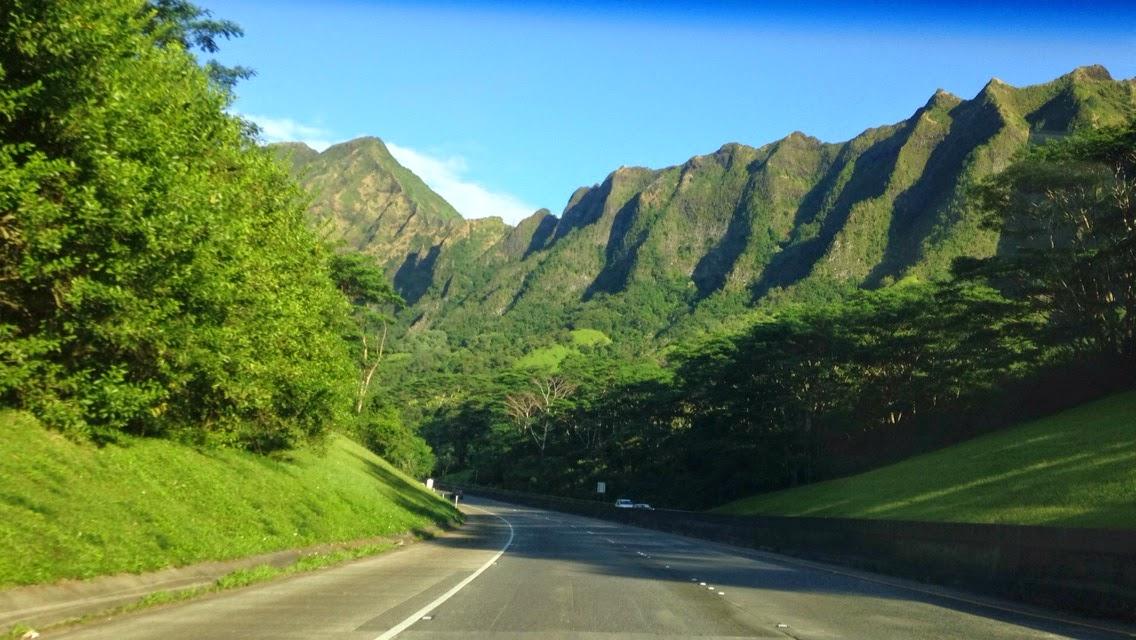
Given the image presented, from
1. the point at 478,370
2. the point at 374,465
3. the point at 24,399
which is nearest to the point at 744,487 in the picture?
the point at 374,465

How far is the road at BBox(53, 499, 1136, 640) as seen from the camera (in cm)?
1102

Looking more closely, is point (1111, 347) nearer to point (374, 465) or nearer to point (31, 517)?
point (374, 465)

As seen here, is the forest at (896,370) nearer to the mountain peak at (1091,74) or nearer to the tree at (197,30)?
the tree at (197,30)

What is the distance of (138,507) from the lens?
15.4 metres

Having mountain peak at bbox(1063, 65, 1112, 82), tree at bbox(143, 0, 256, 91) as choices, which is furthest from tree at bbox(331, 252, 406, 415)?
mountain peak at bbox(1063, 65, 1112, 82)

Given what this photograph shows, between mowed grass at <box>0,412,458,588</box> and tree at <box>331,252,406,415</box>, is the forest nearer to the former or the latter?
tree at <box>331,252,406,415</box>

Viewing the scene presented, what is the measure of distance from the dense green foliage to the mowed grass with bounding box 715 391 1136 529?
23.9 meters

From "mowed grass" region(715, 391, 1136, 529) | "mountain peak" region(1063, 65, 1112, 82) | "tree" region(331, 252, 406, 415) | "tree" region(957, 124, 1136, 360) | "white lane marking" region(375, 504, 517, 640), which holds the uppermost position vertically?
"mountain peak" region(1063, 65, 1112, 82)

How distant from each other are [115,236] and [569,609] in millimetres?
8880

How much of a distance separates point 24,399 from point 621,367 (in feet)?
321

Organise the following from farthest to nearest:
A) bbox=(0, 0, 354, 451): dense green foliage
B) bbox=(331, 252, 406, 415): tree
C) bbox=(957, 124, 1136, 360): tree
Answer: bbox=(331, 252, 406, 415): tree → bbox=(957, 124, 1136, 360): tree → bbox=(0, 0, 354, 451): dense green foliage

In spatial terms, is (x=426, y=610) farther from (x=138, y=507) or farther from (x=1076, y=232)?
(x=1076, y=232)

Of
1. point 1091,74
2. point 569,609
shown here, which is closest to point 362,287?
point 569,609

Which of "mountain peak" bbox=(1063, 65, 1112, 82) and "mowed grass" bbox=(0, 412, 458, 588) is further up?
"mountain peak" bbox=(1063, 65, 1112, 82)
